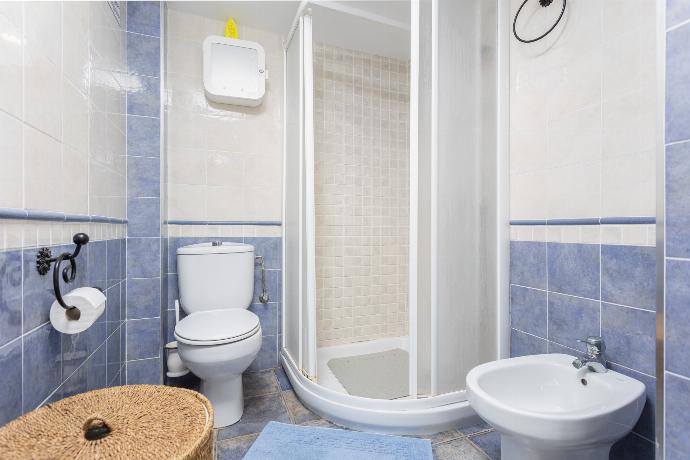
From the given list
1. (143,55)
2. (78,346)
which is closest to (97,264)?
(78,346)

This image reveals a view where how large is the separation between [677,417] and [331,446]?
111cm

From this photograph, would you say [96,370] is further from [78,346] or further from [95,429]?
[95,429]

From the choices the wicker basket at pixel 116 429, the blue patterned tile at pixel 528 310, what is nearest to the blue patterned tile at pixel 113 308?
the wicker basket at pixel 116 429

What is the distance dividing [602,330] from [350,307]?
1.51 m

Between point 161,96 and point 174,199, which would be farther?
point 174,199

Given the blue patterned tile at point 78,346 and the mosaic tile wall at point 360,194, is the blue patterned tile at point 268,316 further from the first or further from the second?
the blue patterned tile at point 78,346

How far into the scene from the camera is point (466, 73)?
4.69 feet

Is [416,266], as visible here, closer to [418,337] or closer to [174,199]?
[418,337]

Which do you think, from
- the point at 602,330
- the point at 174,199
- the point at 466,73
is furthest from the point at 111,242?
the point at 602,330

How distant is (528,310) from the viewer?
1465mm

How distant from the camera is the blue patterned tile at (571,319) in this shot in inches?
48.1

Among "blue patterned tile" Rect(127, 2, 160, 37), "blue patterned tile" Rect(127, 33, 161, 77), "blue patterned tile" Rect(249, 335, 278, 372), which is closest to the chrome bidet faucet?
"blue patterned tile" Rect(249, 335, 278, 372)

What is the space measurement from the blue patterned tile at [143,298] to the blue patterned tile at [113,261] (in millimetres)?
116

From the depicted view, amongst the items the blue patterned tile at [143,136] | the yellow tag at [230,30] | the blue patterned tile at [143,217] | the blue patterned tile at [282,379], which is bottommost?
the blue patterned tile at [282,379]
